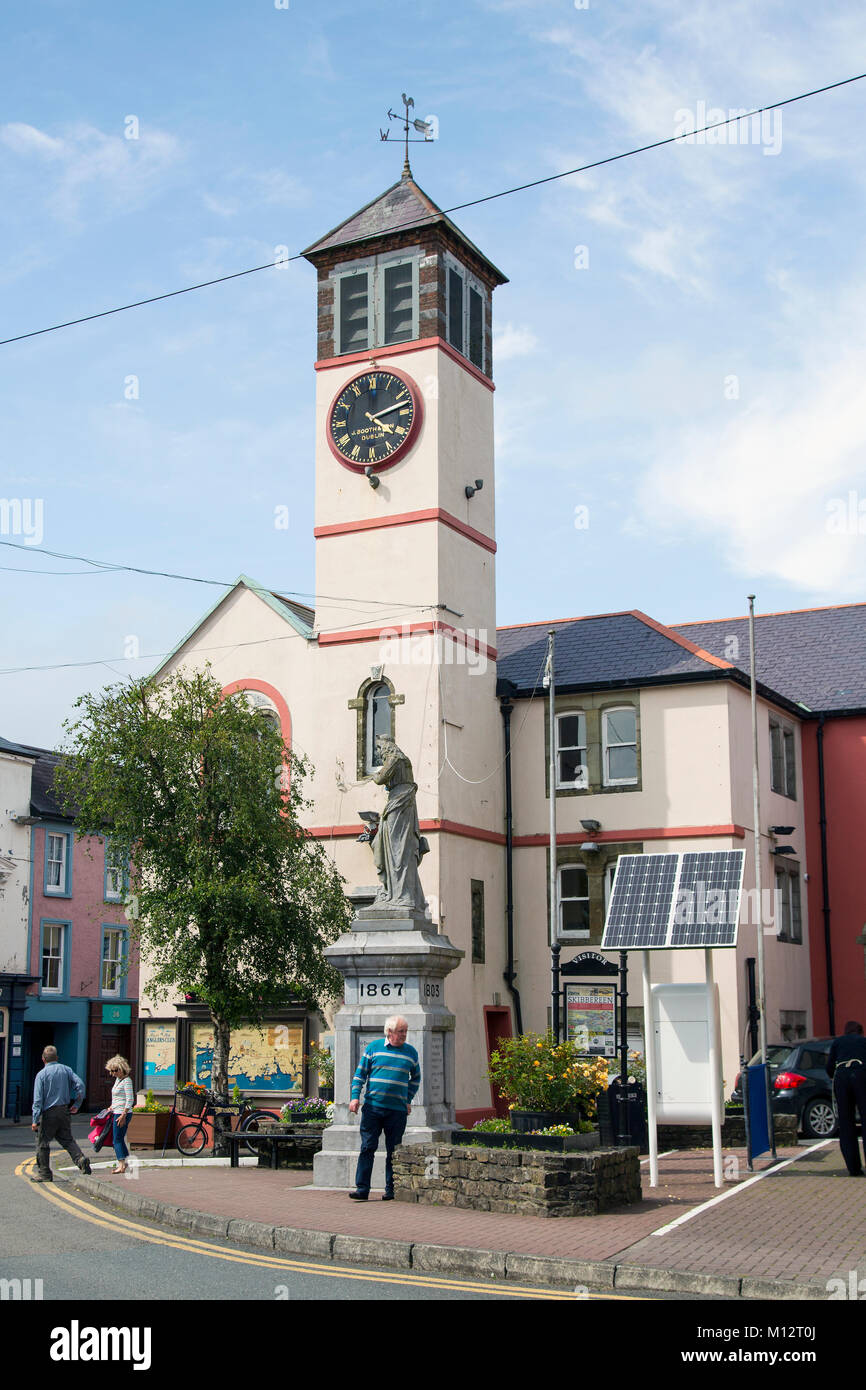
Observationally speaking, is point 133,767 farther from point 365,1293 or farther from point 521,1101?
point 365,1293

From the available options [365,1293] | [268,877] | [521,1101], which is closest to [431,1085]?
[521,1101]

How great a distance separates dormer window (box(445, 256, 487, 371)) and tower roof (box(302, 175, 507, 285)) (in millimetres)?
628

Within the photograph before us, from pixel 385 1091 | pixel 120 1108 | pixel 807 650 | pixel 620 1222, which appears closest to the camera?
pixel 620 1222

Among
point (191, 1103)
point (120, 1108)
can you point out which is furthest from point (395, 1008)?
point (191, 1103)

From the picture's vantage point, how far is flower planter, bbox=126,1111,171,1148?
21297 millimetres

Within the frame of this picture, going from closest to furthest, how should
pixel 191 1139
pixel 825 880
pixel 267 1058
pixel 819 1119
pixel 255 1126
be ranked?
pixel 191 1139 → pixel 255 1126 → pixel 819 1119 → pixel 267 1058 → pixel 825 880

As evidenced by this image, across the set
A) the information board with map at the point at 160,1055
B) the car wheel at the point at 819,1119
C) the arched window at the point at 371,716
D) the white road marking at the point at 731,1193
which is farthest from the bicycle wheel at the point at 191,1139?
the arched window at the point at 371,716

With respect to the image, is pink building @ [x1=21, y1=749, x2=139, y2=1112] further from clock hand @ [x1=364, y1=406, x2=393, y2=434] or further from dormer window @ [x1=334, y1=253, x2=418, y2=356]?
dormer window @ [x1=334, y1=253, x2=418, y2=356]

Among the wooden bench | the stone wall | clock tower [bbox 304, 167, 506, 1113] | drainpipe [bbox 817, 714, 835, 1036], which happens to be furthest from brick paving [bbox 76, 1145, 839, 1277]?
drainpipe [bbox 817, 714, 835, 1036]

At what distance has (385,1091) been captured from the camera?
519 inches

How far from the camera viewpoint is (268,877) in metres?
23.7

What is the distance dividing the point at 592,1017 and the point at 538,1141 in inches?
556

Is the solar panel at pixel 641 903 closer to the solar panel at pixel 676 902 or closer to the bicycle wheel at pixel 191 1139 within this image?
the solar panel at pixel 676 902

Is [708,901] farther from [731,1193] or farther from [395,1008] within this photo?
[395,1008]
